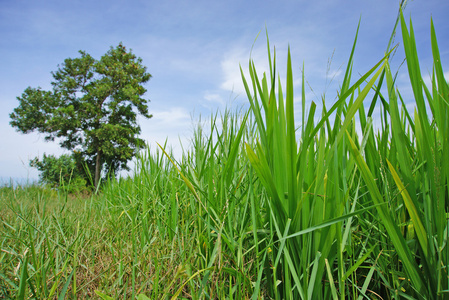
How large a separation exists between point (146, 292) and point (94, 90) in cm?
2309

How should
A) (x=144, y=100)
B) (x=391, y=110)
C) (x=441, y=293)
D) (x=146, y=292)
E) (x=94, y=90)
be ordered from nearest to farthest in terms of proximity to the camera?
(x=441, y=293)
(x=391, y=110)
(x=146, y=292)
(x=94, y=90)
(x=144, y=100)

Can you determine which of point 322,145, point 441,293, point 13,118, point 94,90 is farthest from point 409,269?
point 13,118

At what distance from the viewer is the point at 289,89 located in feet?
2.74

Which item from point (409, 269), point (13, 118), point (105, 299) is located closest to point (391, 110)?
point (409, 269)

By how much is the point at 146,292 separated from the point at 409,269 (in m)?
1.08

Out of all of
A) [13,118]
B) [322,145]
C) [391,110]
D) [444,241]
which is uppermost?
[13,118]

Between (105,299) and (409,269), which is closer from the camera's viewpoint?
(409,269)

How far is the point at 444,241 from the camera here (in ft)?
2.66

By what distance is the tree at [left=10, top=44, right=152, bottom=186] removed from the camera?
2127 cm

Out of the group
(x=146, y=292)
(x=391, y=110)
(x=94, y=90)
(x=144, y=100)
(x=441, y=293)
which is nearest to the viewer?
(x=441, y=293)

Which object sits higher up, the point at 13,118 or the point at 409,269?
the point at 13,118

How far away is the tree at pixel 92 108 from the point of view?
69.8ft

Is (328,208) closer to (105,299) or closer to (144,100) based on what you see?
(105,299)

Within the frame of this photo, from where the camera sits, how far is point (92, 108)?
21.6m
